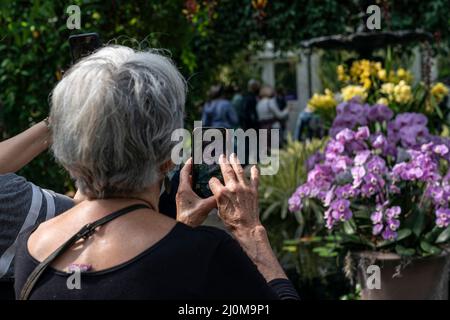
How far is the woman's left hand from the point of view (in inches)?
61.1

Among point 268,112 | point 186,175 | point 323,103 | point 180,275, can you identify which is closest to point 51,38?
point 323,103

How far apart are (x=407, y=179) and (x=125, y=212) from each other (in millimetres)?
2469

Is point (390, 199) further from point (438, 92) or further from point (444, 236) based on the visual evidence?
point (438, 92)

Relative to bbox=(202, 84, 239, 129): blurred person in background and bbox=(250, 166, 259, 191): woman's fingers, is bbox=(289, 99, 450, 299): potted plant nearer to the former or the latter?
bbox=(250, 166, 259, 191): woman's fingers

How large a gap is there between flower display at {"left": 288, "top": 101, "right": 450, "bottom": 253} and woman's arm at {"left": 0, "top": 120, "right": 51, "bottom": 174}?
200cm

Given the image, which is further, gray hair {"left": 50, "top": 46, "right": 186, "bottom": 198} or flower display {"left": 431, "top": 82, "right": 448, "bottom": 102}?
flower display {"left": 431, "top": 82, "right": 448, "bottom": 102}

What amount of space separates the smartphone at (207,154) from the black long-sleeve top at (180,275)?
0.27 metres

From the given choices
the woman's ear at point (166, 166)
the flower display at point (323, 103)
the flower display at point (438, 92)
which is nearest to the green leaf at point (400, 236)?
the flower display at point (438, 92)

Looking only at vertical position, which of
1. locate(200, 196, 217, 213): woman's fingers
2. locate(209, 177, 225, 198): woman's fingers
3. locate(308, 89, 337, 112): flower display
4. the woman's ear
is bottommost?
locate(308, 89, 337, 112): flower display

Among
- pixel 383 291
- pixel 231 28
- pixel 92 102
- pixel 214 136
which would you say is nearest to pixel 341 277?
pixel 383 291

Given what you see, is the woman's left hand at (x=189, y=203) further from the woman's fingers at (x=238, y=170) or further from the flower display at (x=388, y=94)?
the flower display at (x=388, y=94)

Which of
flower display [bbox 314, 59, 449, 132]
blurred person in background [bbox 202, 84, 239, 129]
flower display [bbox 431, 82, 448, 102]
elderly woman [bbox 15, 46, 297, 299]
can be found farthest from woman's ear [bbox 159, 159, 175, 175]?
blurred person in background [bbox 202, 84, 239, 129]

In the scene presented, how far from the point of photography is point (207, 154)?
5.10 ft

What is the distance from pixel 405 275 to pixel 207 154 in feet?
8.00
